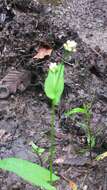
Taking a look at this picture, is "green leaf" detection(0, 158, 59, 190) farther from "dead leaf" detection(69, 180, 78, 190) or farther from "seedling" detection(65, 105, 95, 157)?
"seedling" detection(65, 105, 95, 157)

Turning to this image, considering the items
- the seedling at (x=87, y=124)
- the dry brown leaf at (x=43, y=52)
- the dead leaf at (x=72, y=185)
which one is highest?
the dry brown leaf at (x=43, y=52)

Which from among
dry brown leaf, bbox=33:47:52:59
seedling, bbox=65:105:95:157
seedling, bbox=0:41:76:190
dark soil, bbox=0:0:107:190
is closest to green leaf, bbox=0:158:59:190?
seedling, bbox=0:41:76:190

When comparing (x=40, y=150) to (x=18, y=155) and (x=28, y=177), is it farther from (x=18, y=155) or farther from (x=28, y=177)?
(x=28, y=177)

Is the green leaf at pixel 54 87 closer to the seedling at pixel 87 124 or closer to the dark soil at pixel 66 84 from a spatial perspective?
the seedling at pixel 87 124

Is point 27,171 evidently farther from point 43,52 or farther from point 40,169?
point 43,52

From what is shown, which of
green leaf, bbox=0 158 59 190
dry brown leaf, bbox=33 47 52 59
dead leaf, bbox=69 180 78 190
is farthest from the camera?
dry brown leaf, bbox=33 47 52 59

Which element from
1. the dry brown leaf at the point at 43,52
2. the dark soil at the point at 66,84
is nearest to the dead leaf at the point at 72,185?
the dark soil at the point at 66,84
